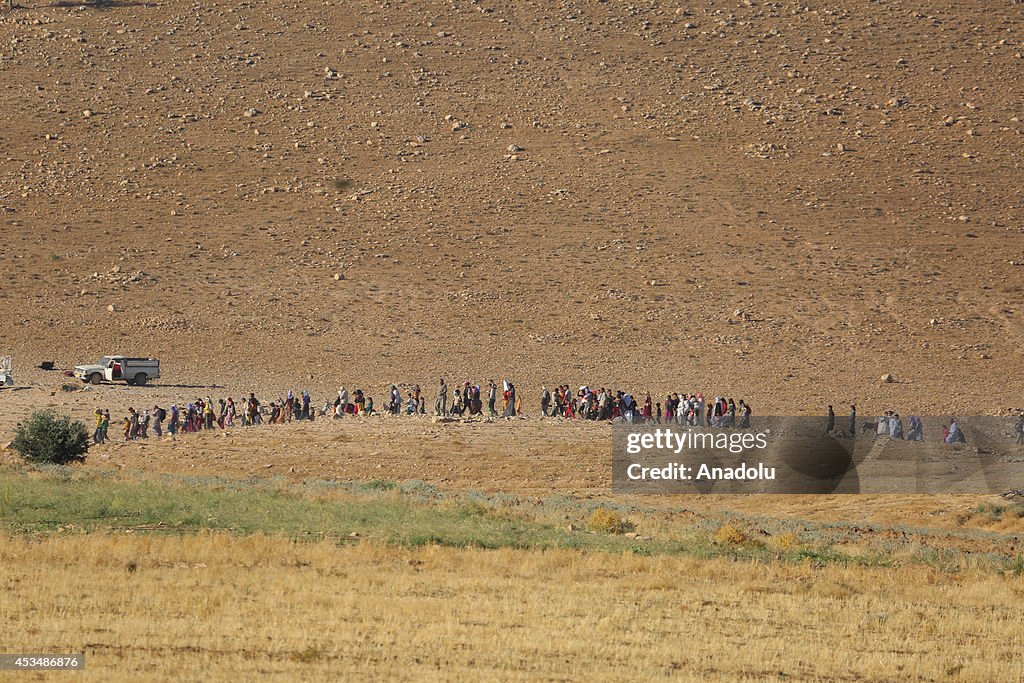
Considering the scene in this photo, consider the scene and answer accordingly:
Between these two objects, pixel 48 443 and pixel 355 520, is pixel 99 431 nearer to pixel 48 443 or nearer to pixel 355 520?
pixel 48 443

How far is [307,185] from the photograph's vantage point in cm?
6644

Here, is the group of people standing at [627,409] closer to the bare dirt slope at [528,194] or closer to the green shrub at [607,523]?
the bare dirt slope at [528,194]

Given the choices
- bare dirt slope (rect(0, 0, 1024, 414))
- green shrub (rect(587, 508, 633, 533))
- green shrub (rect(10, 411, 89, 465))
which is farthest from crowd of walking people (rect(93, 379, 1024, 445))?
green shrub (rect(587, 508, 633, 533))

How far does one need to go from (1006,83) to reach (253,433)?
51.9 m

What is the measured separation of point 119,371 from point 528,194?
79.9 feet

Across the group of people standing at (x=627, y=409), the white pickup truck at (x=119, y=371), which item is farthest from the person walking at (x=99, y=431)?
the group of people standing at (x=627, y=409)

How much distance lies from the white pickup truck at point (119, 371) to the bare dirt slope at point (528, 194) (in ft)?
7.28

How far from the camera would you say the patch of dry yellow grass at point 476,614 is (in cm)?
1396

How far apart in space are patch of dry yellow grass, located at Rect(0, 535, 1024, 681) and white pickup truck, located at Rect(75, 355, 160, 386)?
27349mm

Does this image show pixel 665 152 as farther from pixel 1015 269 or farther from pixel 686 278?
pixel 1015 269

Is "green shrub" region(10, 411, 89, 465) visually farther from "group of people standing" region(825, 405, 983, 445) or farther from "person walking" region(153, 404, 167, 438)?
"group of people standing" region(825, 405, 983, 445)

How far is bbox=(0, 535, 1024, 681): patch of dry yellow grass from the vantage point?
14.0 m

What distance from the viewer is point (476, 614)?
1608cm

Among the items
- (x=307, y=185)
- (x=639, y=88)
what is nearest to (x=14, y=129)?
(x=307, y=185)
